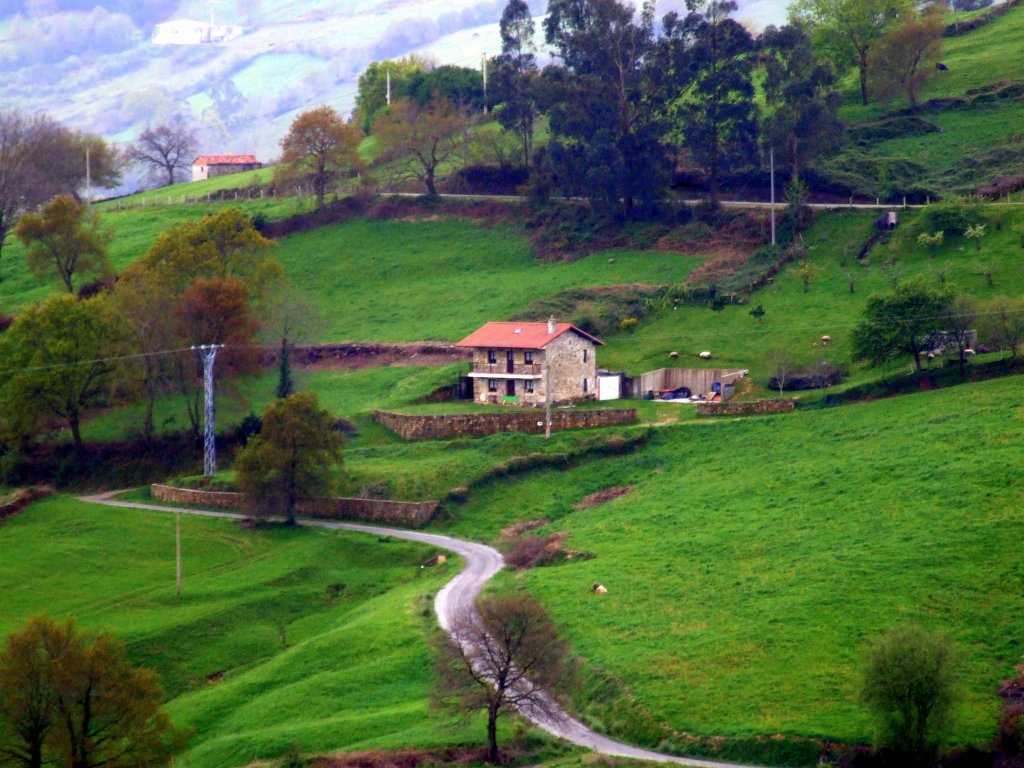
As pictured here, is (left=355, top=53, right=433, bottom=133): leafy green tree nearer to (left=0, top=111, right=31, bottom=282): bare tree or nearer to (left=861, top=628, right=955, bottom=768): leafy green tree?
(left=0, top=111, right=31, bottom=282): bare tree

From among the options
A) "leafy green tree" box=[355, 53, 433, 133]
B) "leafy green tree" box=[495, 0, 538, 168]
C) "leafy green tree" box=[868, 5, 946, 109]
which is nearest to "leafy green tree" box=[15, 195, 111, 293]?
"leafy green tree" box=[495, 0, 538, 168]

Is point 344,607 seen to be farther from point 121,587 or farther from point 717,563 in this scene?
point 717,563

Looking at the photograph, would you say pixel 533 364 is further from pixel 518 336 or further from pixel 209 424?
pixel 209 424

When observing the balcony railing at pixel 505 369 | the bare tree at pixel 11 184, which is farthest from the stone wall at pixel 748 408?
the bare tree at pixel 11 184

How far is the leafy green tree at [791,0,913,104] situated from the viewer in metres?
122

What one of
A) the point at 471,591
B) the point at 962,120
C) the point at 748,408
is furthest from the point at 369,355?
A: the point at 962,120

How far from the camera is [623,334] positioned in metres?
92.3

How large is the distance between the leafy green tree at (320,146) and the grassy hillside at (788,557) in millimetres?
54144

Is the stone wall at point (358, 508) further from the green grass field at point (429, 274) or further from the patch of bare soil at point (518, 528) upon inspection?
the green grass field at point (429, 274)

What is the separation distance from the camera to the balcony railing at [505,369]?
8331 cm

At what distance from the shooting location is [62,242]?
106m

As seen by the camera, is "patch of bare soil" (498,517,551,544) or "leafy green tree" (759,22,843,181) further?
"leafy green tree" (759,22,843,181)

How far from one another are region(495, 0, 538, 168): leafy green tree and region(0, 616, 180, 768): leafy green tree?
7709 centimetres

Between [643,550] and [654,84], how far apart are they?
59.2 meters
